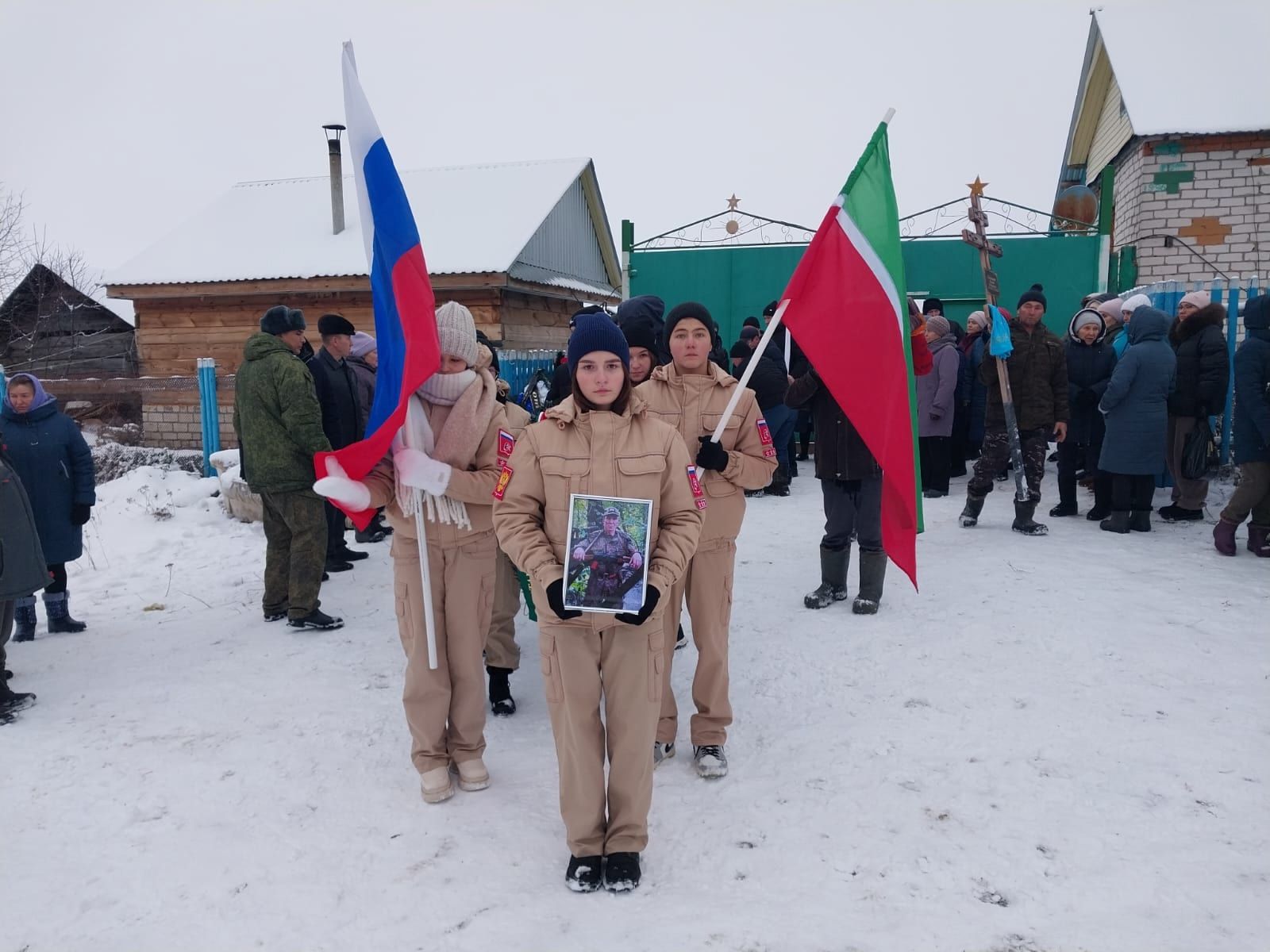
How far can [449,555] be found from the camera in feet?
11.0

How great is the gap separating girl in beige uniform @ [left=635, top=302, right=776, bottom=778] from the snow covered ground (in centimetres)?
17

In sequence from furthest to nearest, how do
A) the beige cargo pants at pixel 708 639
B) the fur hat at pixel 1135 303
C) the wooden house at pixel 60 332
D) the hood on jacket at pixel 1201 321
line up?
the wooden house at pixel 60 332 < the fur hat at pixel 1135 303 < the hood on jacket at pixel 1201 321 < the beige cargo pants at pixel 708 639

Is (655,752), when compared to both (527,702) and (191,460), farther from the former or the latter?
(191,460)

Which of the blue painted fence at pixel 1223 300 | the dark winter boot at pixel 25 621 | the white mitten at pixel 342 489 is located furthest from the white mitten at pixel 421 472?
the blue painted fence at pixel 1223 300

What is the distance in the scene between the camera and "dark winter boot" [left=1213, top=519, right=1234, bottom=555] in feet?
20.5

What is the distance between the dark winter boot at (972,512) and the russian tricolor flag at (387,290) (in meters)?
5.74

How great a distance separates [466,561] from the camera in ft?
11.0

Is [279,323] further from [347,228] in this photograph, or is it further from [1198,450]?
[347,228]

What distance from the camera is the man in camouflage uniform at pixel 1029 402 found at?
7.15m

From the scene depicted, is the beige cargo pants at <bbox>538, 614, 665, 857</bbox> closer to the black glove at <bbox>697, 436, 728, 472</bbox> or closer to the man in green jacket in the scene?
the black glove at <bbox>697, 436, 728, 472</bbox>

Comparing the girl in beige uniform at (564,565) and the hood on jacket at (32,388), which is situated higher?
the hood on jacket at (32,388)

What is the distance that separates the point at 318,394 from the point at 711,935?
5.27 meters

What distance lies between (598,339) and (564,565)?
0.74 meters

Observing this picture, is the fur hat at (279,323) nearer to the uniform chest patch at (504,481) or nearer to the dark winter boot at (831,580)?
the uniform chest patch at (504,481)
